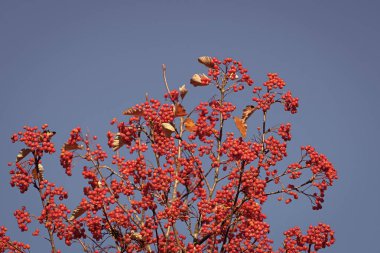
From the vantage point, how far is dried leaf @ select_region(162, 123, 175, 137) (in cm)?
1191

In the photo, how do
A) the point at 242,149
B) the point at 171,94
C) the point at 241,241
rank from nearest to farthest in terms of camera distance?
1. the point at 242,149
2. the point at 241,241
3. the point at 171,94

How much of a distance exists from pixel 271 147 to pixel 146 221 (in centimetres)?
310

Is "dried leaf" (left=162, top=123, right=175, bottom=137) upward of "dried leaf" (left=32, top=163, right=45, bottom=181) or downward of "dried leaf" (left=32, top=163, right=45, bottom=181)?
upward

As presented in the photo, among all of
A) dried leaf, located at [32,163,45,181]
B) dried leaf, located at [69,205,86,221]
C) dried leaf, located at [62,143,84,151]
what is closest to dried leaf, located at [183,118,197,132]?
dried leaf, located at [62,143,84,151]

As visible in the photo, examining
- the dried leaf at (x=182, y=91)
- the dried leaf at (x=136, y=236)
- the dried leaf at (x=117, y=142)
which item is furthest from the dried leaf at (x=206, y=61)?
the dried leaf at (x=136, y=236)

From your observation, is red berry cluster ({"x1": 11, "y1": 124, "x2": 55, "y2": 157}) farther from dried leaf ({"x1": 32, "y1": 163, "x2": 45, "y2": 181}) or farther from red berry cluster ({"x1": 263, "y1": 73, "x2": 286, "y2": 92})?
red berry cluster ({"x1": 263, "y1": 73, "x2": 286, "y2": 92})

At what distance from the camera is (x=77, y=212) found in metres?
11.5

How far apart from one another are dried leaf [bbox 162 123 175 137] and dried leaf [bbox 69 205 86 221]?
2.46 metres

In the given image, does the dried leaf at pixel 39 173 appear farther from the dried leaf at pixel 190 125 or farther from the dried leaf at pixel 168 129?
the dried leaf at pixel 190 125

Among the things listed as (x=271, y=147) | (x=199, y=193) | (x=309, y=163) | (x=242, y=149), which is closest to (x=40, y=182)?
(x=199, y=193)

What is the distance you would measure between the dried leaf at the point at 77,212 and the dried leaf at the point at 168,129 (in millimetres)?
2456

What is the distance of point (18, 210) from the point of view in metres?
11.6

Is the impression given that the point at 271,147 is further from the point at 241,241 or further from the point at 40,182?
the point at 40,182

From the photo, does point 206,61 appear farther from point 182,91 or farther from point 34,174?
point 34,174
